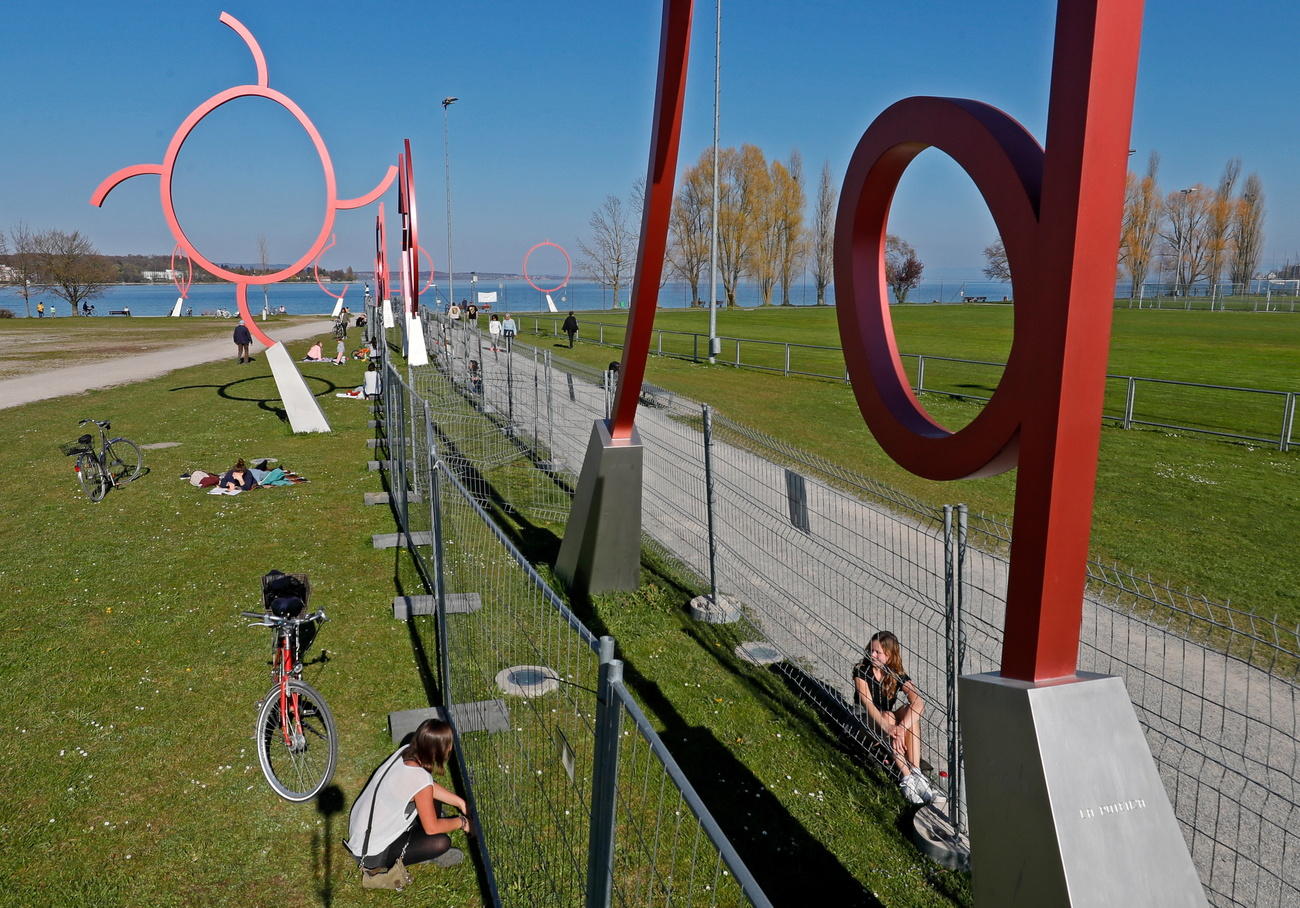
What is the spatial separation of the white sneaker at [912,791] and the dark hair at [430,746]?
8.41ft

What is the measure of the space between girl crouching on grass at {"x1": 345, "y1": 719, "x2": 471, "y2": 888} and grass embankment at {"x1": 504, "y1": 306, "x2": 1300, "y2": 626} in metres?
6.88

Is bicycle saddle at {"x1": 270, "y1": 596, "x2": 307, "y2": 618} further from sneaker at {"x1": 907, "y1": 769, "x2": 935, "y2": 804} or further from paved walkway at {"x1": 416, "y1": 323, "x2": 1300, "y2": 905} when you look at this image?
sneaker at {"x1": 907, "y1": 769, "x2": 935, "y2": 804}

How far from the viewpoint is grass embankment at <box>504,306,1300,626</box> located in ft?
28.6

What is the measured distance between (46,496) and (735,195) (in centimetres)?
Answer: 6093

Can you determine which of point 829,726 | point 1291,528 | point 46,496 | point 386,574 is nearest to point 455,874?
point 829,726

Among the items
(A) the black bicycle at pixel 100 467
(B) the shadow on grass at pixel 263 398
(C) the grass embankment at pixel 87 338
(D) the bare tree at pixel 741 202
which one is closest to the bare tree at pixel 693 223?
(D) the bare tree at pixel 741 202

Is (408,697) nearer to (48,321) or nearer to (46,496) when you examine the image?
(46,496)

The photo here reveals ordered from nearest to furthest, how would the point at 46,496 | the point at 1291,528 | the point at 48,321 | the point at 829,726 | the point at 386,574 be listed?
1. the point at 829,726
2. the point at 386,574
3. the point at 1291,528
4. the point at 46,496
5. the point at 48,321

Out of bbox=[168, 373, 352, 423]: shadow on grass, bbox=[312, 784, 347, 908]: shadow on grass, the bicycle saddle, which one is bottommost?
bbox=[312, 784, 347, 908]: shadow on grass

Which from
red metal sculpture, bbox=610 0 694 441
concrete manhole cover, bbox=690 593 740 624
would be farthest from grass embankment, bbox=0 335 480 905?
red metal sculpture, bbox=610 0 694 441

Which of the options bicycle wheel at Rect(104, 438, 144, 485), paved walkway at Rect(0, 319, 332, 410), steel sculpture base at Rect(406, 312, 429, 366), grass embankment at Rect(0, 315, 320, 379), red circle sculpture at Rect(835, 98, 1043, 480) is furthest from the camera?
grass embankment at Rect(0, 315, 320, 379)

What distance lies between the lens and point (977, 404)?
64.1 feet

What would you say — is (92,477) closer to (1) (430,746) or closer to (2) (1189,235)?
(1) (430,746)

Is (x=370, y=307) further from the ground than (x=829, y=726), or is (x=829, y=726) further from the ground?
(x=370, y=307)
